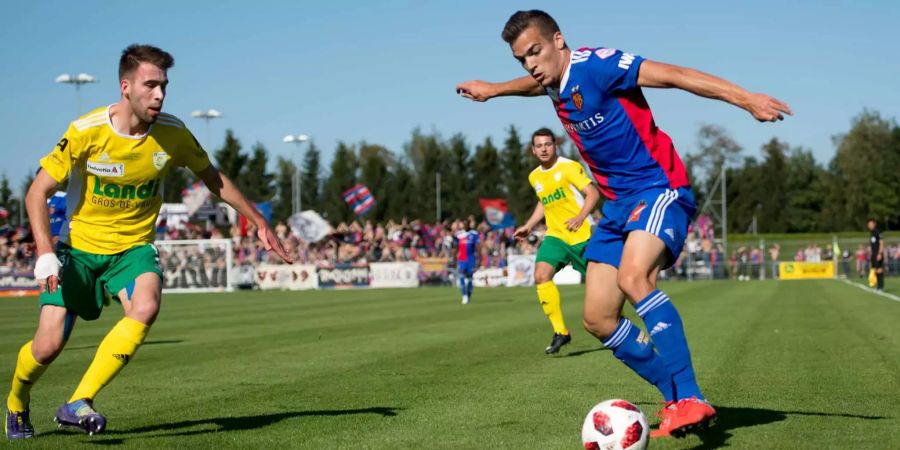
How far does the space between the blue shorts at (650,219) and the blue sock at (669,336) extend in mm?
338

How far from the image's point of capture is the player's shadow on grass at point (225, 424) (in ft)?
20.9

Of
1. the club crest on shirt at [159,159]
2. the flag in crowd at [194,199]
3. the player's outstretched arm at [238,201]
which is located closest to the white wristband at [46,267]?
the club crest on shirt at [159,159]

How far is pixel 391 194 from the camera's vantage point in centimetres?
8375

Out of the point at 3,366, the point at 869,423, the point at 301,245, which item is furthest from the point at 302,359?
the point at 301,245

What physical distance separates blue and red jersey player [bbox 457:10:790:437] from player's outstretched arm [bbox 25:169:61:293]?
112 inches

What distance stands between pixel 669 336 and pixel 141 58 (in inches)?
138

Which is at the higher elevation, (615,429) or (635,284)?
(635,284)

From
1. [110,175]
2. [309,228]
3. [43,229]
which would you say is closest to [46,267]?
[43,229]

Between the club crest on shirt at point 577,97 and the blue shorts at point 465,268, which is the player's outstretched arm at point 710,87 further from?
the blue shorts at point 465,268

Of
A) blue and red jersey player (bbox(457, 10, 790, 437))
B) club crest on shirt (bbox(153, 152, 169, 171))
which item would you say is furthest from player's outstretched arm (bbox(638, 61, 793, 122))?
club crest on shirt (bbox(153, 152, 169, 171))

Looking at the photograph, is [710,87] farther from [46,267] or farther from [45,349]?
[45,349]

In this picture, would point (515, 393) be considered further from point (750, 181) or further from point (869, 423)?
point (750, 181)

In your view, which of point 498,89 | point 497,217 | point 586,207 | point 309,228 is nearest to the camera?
point 498,89

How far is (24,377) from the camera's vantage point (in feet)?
20.7
